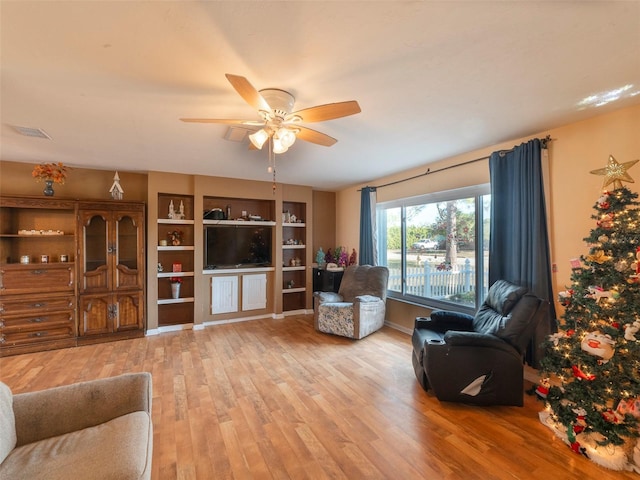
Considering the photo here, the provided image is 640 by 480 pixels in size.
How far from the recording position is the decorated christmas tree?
1.84 metres

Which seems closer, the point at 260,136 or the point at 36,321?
the point at 260,136

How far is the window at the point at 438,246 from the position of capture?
3.47 metres

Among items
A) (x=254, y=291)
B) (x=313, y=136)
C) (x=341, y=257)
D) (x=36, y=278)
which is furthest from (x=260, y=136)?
(x=36, y=278)

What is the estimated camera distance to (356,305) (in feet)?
13.2

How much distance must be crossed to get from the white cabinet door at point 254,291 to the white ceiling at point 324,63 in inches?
111

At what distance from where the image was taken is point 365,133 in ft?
9.32

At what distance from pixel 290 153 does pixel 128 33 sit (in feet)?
6.87

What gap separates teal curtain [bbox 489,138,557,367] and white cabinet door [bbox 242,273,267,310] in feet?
11.9

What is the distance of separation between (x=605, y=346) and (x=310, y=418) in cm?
214

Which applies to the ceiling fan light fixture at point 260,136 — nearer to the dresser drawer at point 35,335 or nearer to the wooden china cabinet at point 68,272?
the wooden china cabinet at point 68,272

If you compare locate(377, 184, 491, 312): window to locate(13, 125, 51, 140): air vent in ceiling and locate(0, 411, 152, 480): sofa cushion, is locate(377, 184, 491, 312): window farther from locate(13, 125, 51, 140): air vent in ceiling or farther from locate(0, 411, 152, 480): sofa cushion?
locate(13, 125, 51, 140): air vent in ceiling

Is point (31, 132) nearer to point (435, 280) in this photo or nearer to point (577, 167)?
point (435, 280)

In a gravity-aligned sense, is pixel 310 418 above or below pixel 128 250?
below

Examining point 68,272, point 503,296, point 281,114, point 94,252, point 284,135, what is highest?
point 281,114
